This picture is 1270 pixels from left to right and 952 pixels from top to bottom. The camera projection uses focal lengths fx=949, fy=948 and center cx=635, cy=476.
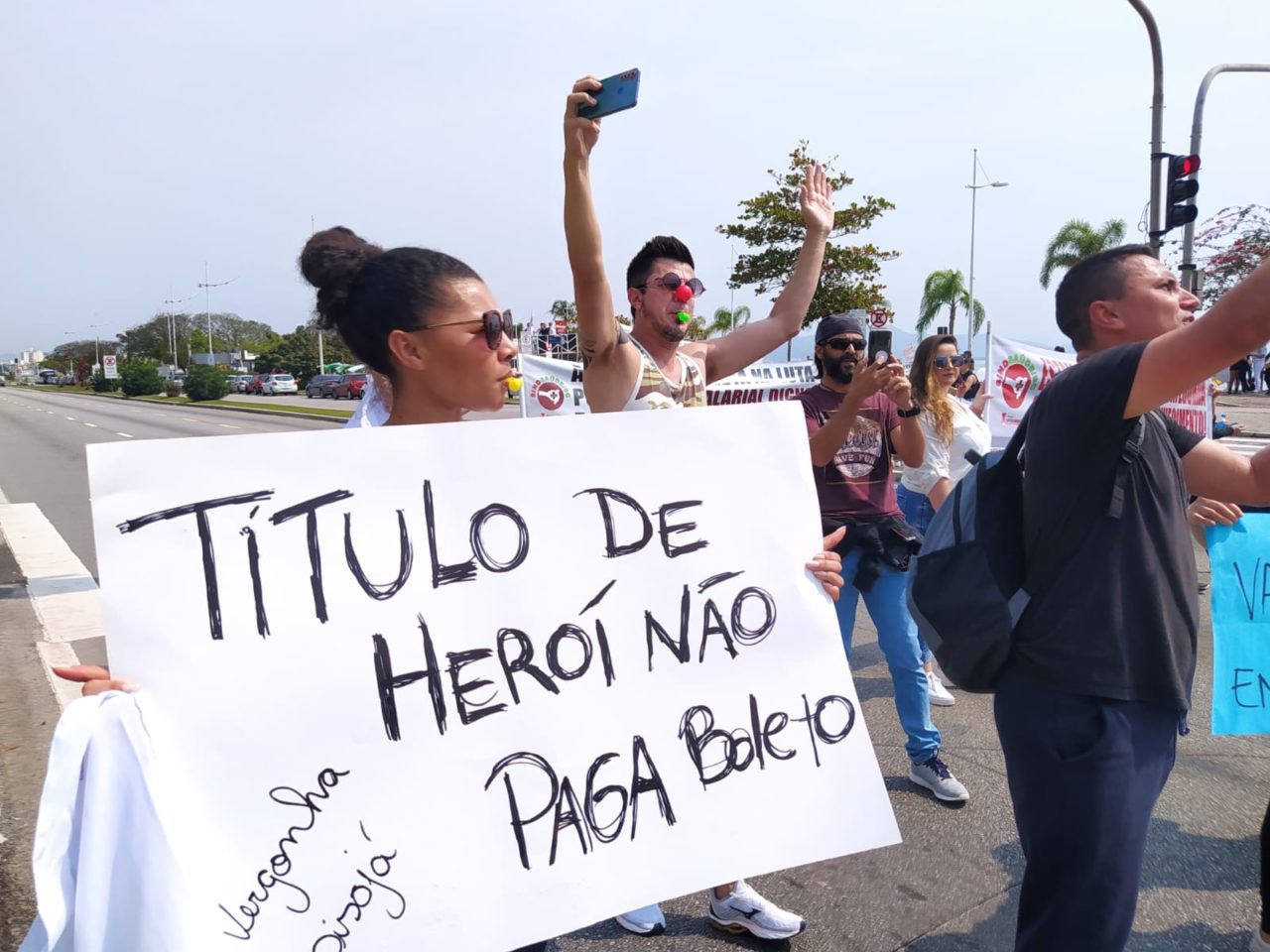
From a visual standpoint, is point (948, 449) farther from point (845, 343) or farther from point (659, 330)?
point (659, 330)

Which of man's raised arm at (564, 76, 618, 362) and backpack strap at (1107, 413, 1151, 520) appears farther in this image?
man's raised arm at (564, 76, 618, 362)

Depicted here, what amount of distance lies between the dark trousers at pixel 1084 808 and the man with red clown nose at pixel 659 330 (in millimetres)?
590

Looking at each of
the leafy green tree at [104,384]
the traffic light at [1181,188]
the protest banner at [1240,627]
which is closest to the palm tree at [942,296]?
the traffic light at [1181,188]

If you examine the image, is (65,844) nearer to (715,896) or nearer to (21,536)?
(715,896)

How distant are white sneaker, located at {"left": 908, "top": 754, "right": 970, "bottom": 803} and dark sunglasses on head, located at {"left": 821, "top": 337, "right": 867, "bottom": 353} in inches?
58.9

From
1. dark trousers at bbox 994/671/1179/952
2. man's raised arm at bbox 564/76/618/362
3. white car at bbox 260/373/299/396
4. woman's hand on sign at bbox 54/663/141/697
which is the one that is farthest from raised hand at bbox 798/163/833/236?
white car at bbox 260/373/299/396

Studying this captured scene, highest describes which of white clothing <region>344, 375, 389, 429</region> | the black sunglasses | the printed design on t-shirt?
the black sunglasses

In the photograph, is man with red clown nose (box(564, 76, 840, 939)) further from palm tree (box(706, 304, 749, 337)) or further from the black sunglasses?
palm tree (box(706, 304, 749, 337))

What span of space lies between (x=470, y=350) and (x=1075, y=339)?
1258 mm

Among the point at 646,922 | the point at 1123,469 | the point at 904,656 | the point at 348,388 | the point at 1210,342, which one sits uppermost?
the point at 1210,342

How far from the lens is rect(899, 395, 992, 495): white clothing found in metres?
4.66

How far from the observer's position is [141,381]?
59.8 meters

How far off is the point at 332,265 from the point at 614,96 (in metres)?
0.67

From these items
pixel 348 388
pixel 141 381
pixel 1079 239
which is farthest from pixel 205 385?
pixel 1079 239
